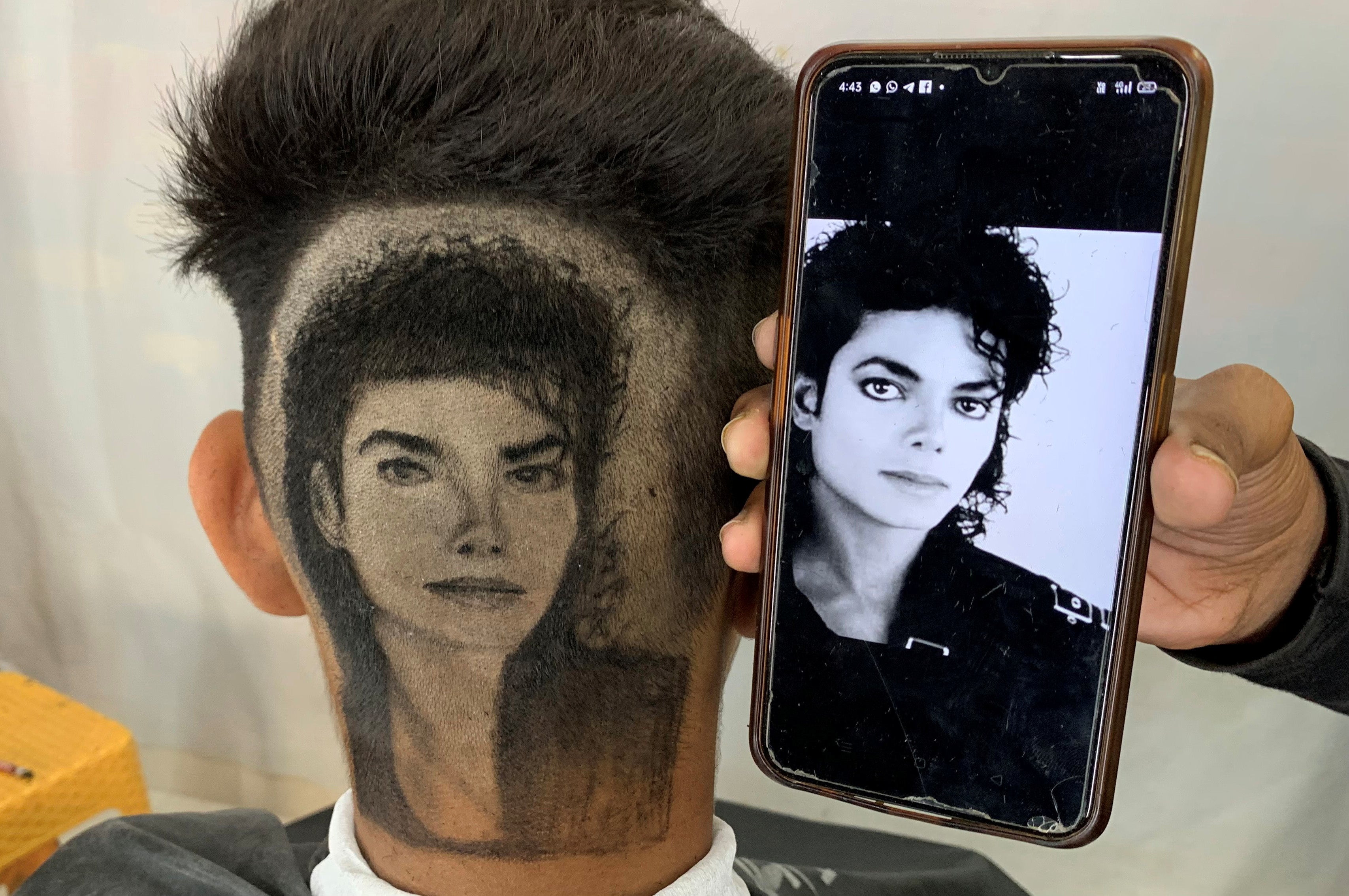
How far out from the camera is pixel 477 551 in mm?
565

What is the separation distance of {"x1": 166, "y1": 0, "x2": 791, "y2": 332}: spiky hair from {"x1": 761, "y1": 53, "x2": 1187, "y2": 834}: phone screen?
83mm

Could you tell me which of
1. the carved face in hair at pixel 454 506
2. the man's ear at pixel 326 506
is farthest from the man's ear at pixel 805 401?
the man's ear at pixel 326 506

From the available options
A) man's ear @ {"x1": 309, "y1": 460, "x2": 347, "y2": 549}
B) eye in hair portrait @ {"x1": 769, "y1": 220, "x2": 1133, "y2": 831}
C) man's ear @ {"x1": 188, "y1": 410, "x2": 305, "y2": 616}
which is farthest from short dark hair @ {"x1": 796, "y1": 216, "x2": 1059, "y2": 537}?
man's ear @ {"x1": 188, "y1": 410, "x2": 305, "y2": 616}

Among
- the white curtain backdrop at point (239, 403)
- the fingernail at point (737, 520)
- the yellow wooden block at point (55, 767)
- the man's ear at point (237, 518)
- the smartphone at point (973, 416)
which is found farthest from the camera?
the yellow wooden block at point (55, 767)

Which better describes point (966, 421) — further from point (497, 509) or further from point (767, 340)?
point (497, 509)

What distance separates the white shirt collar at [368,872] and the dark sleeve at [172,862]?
0.08 m

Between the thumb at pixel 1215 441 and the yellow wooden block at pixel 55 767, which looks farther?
the yellow wooden block at pixel 55 767

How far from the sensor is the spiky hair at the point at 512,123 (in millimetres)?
547

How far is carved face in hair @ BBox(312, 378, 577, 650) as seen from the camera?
548 millimetres

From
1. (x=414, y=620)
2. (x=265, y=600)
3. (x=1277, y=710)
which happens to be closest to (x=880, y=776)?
(x=414, y=620)

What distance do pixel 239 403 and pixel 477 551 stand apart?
0.85m

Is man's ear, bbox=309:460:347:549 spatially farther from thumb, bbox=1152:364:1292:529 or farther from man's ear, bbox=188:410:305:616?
thumb, bbox=1152:364:1292:529

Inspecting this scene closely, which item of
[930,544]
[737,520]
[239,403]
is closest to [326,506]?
[737,520]

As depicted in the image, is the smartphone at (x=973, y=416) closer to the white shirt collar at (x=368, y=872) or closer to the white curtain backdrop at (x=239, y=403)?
the white shirt collar at (x=368, y=872)
